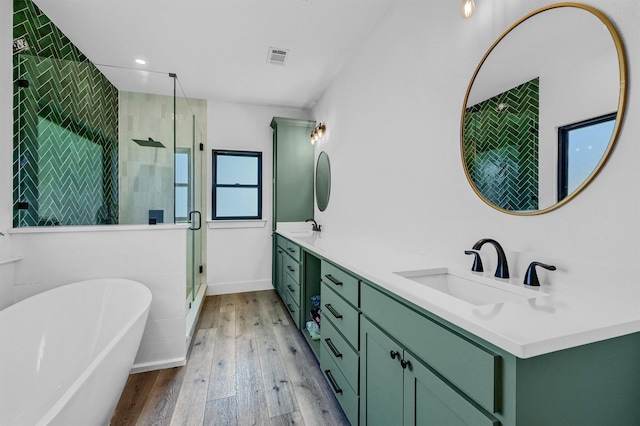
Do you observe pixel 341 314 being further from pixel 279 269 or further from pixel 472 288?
pixel 279 269

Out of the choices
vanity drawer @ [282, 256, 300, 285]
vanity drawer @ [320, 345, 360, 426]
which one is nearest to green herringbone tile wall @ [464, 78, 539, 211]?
vanity drawer @ [320, 345, 360, 426]

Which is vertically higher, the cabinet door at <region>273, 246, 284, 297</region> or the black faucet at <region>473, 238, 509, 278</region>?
the black faucet at <region>473, 238, 509, 278</region>

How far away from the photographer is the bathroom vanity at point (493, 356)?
67 centimetres

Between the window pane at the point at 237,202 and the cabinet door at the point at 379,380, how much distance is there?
3.09 metres

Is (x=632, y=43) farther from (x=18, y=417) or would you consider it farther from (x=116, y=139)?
(x=116, y=139)

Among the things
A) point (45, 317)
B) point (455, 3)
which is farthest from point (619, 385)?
point (45, 317)

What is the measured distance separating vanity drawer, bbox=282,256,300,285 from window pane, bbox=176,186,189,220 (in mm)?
1129

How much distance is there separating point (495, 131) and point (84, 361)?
261 centimetres

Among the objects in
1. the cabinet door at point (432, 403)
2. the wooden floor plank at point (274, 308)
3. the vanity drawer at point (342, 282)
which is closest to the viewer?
the cabinet door at point (432, 403)

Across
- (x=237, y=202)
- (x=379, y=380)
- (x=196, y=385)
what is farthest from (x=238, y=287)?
(x=379, y=380)

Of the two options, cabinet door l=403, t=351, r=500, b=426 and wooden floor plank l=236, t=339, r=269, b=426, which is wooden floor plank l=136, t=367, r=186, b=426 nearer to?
wooden floor plank l=236, t=339, r=269, b=426

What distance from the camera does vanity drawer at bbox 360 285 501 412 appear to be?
0.70 metres

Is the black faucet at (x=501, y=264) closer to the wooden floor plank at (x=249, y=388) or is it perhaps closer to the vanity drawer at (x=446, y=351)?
the vanity drawer at (x=446, y=351)

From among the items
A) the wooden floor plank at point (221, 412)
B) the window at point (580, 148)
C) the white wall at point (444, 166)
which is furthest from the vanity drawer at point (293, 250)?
the window at point (580, 148)
